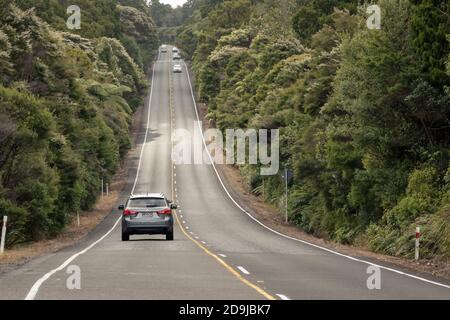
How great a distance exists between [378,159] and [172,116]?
271 feet

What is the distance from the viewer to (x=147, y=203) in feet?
103

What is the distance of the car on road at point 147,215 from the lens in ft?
102

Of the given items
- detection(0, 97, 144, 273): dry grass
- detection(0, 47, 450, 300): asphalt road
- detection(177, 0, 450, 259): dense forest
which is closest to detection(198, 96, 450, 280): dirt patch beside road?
detection(177, 0, 450, 259): dense forest

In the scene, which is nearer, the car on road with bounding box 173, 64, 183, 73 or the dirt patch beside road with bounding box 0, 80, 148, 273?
the dirt patch beside road with bounding box 0, 80, 148, 273

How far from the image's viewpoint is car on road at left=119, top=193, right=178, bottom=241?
102 feet

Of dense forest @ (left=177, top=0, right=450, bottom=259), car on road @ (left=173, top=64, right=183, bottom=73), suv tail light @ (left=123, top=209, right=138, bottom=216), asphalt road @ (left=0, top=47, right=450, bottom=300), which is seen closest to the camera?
asphalt road @ (left=0, top=47, right=450, bottom=300)

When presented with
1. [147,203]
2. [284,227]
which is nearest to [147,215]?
[147,203]

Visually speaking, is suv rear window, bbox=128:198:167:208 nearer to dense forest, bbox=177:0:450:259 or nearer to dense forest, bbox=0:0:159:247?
dense forest, bbox=0:0:159:247

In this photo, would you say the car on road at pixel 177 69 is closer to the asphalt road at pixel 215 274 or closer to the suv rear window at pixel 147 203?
the asphalt road at pixel 215 274

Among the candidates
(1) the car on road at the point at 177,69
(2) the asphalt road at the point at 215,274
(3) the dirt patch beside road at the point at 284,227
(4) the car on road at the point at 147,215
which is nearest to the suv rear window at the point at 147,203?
(4) the car on road at the point at 147,215

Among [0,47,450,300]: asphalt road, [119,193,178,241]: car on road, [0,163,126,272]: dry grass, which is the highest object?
[119,193,178,241]: car on road

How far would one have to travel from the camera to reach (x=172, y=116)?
4560 inches

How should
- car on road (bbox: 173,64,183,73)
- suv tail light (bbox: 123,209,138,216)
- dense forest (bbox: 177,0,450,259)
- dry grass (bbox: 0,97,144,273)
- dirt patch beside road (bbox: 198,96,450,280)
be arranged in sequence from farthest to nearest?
car on road (bbox: 173,64,183,73)
suv tail light (bbox: 123,209,138,216)
dense forest (bbox: 177,0,450,259)
dry grass (bbox: 0,97,144,273)
dirt patch beside road (bbox: 198,96,450,280)
